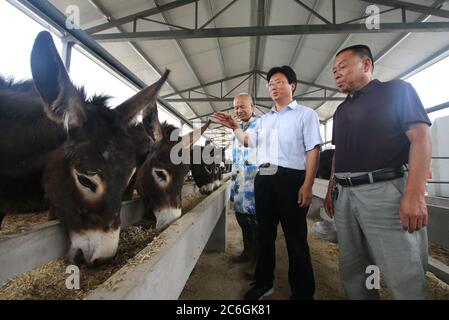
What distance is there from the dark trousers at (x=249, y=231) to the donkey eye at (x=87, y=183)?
2063mm

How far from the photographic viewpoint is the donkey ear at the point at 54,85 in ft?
4.95

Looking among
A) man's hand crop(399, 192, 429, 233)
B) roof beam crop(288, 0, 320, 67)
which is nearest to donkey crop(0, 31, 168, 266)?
man's hand crop(399, 192, 429, 233)

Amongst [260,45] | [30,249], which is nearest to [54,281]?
[30,249]

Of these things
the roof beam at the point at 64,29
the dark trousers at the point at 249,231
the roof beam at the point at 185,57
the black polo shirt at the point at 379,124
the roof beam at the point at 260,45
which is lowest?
the dark trousers at the point at 249,231

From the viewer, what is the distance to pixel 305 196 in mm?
2059

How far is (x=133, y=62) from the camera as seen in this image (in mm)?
8586

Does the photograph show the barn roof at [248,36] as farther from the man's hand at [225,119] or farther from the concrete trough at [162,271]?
the concrete trough at [162,271]

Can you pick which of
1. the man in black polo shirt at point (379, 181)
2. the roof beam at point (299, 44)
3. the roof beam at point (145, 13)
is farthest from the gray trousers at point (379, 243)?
the roof beam at point (299, 44)

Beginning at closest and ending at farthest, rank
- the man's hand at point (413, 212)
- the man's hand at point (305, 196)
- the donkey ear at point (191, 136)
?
1. the man's hand at point (413, 212)
2. the man's hand at point (305, 196)
3. the donkey ear at point (191, 136)

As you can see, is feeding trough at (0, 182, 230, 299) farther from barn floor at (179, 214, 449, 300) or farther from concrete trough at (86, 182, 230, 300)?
barn floor at (179, 214, 449, 300)

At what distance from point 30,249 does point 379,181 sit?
1940mm

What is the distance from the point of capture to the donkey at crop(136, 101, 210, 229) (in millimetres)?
2648

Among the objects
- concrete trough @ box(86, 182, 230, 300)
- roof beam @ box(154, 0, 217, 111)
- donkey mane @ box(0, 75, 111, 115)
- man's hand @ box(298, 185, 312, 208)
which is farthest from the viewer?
roof beam @ box(154, 0, 217, 111)

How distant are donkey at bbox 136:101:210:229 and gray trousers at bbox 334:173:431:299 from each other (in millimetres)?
1511
